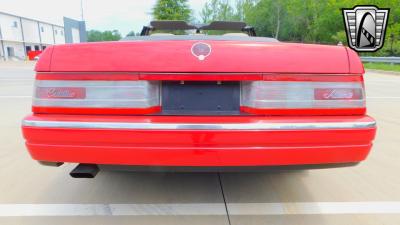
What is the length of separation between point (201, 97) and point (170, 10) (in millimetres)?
30889

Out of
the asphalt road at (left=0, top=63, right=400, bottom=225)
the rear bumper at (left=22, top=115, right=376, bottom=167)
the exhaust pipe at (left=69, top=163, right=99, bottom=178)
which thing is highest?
the rear bumper at (left=22, top=115, right=376, bottom=167)

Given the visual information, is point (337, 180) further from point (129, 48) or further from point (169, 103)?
point (129, 48)

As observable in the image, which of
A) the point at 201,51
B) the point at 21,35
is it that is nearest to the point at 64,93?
the point at 201,51

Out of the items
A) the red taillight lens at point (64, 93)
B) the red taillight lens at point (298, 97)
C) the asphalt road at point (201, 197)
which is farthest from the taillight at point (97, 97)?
the asphalt road at point (201, 197)

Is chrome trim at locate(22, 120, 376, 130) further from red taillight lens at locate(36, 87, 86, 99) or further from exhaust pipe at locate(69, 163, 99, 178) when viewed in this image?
exhaust pipe at locate(69, 163, 99, 178)

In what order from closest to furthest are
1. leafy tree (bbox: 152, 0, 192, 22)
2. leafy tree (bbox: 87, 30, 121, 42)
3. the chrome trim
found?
the chrome trim → leafy tree (bbox: 152, 0, 192, 22) → leafy tree (bbox: 87, 30, 121, 42)

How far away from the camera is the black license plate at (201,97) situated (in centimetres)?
191

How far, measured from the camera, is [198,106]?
6.28 feet

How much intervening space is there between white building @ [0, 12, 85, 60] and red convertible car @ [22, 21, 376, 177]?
50888 mm

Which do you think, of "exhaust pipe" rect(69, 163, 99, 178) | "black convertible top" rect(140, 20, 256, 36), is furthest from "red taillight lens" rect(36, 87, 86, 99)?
"black convertible top" rect(140, 20, 256, 36)

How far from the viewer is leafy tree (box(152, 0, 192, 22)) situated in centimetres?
3089

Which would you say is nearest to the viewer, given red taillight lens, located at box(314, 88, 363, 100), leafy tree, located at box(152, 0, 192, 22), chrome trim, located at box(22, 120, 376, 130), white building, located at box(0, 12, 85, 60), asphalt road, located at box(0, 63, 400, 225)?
chrome trim, located at box(22, 120, 376, 130)

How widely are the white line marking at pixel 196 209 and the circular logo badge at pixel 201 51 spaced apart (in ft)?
3.68

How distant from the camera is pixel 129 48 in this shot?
1854 mm
